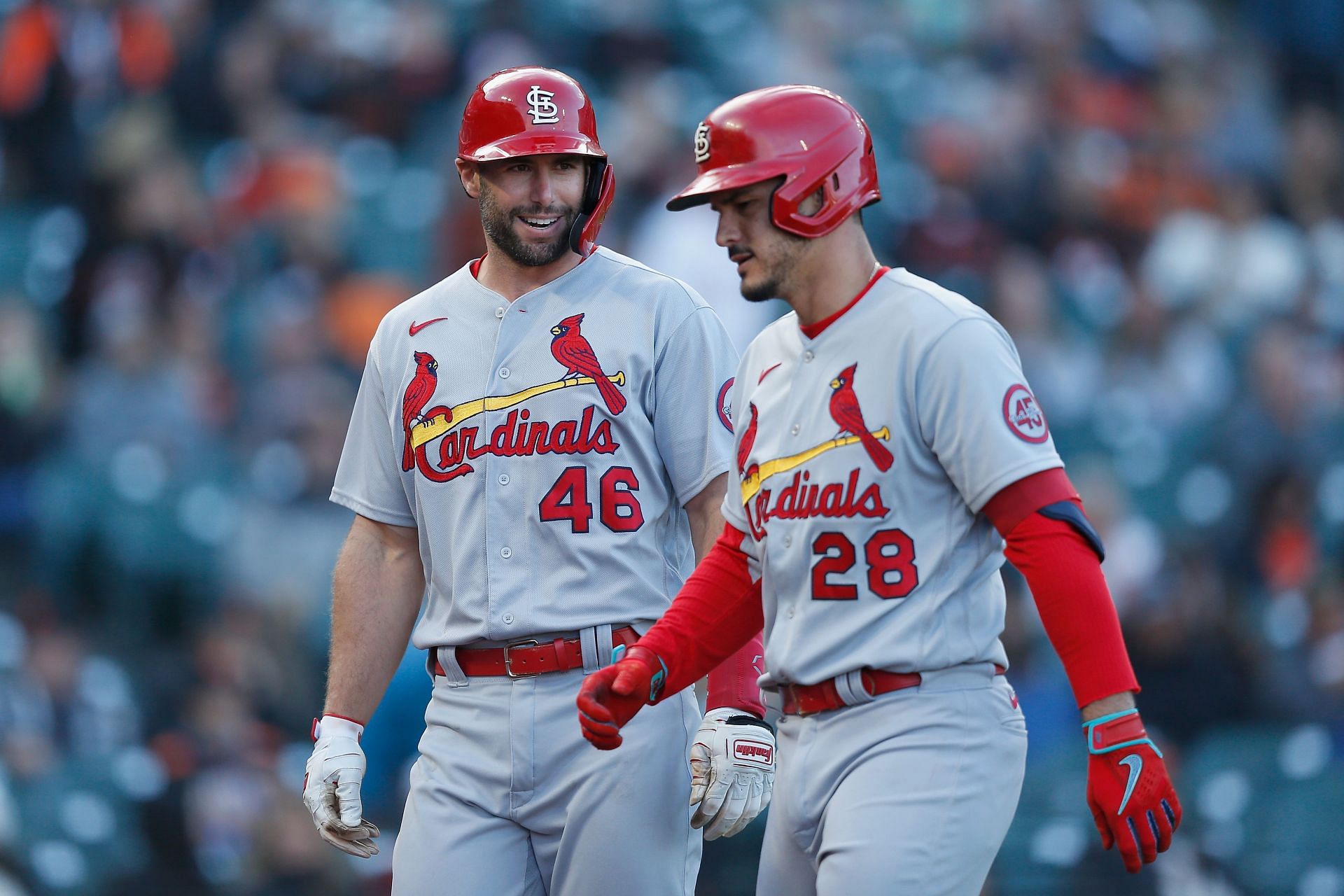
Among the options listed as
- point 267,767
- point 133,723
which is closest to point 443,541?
point 267,767

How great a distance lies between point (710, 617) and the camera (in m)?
3.12

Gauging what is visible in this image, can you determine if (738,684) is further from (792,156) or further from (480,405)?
(792,156)

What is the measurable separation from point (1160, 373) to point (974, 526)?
18.1 feet

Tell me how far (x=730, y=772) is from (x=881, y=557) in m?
0.62

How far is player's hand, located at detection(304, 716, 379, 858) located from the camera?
136 inches

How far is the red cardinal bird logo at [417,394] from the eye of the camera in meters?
3.54

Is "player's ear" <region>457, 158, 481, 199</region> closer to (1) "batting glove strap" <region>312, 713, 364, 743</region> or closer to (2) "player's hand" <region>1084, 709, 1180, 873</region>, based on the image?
(1) "batting glove strap" <region>312, 713, 364, 743</region>

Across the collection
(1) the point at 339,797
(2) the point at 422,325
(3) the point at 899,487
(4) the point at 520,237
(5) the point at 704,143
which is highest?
(5) the point at 704,143

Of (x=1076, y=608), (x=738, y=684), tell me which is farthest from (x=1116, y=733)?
(x=738, y=684)

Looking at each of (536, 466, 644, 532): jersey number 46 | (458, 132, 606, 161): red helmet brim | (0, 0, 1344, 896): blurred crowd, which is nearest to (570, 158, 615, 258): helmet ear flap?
(458, 132, 606, 161): red helmet brim

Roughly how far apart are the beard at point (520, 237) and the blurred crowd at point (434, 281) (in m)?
2.71

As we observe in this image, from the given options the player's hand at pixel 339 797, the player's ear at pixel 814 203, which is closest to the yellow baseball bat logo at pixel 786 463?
the player's ear at pixel 814 203

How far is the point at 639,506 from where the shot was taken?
344 cm

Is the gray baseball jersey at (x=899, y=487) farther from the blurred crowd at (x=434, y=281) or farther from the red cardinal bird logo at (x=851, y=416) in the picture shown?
the blurred crowd at (x=434, y=281)
